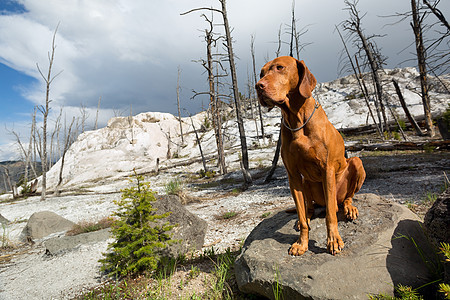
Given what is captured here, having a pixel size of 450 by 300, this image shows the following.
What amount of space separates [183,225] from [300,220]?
301cm

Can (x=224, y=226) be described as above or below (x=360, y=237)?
below

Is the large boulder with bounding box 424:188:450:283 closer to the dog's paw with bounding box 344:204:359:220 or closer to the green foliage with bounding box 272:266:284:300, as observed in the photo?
the dog's paw with bounding box 344:204:359:220

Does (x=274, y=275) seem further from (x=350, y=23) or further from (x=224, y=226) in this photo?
(x=350, y=23)

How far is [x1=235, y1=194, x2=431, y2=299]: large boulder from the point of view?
6.47 feet

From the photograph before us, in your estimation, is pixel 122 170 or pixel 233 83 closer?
pixel 233 83

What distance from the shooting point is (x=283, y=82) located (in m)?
2.02

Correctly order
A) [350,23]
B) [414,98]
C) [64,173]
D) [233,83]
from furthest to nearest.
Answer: [64,173], [414,98], [350,23], [233,83]

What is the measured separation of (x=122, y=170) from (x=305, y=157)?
28895mm

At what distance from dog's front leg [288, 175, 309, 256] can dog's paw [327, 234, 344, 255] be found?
23 centimetres

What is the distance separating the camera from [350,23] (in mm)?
14500

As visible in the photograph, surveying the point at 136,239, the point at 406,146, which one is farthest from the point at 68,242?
the point at 406,146

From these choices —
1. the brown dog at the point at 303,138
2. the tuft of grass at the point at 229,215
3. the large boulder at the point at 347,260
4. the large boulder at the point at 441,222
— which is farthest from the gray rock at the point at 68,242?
the large boulder at the point at 441,222

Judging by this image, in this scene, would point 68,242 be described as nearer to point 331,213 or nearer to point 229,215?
point 229,215

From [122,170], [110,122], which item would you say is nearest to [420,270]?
[122,170]
